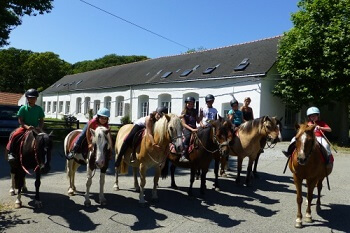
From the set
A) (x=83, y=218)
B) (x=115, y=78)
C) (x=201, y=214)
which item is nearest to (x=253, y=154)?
(x=201, y=214)

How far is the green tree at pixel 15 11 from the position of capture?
16266 mm

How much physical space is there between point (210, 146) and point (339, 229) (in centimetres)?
291

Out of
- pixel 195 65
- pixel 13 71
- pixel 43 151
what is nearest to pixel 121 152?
pixel 43 151

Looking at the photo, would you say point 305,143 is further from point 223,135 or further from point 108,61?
point 108,61

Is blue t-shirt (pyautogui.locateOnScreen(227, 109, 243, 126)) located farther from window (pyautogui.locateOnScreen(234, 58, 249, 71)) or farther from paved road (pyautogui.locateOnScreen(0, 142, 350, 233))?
window (pyautogui.locateOnScreen(234, 58, 249, 71))

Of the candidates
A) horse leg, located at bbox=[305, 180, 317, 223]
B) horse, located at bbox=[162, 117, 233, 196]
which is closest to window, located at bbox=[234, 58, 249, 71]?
horse, located at bbox=[162, 117, 233, 196]

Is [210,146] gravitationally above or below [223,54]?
below

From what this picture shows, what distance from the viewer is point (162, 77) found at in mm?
27609

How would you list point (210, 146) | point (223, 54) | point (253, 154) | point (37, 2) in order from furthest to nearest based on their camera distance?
1. point (223, 54)
2. point (37, 2)
3. point (253, 154)
4. point (210, 146)

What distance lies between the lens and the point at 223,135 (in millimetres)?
6871

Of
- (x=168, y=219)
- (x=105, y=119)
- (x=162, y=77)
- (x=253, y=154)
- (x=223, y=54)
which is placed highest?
(x=223, y=54)

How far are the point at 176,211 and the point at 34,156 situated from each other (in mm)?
2754

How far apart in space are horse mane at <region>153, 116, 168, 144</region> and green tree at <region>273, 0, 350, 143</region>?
43.8 feet

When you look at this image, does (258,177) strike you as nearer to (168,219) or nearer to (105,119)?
(168,219)
